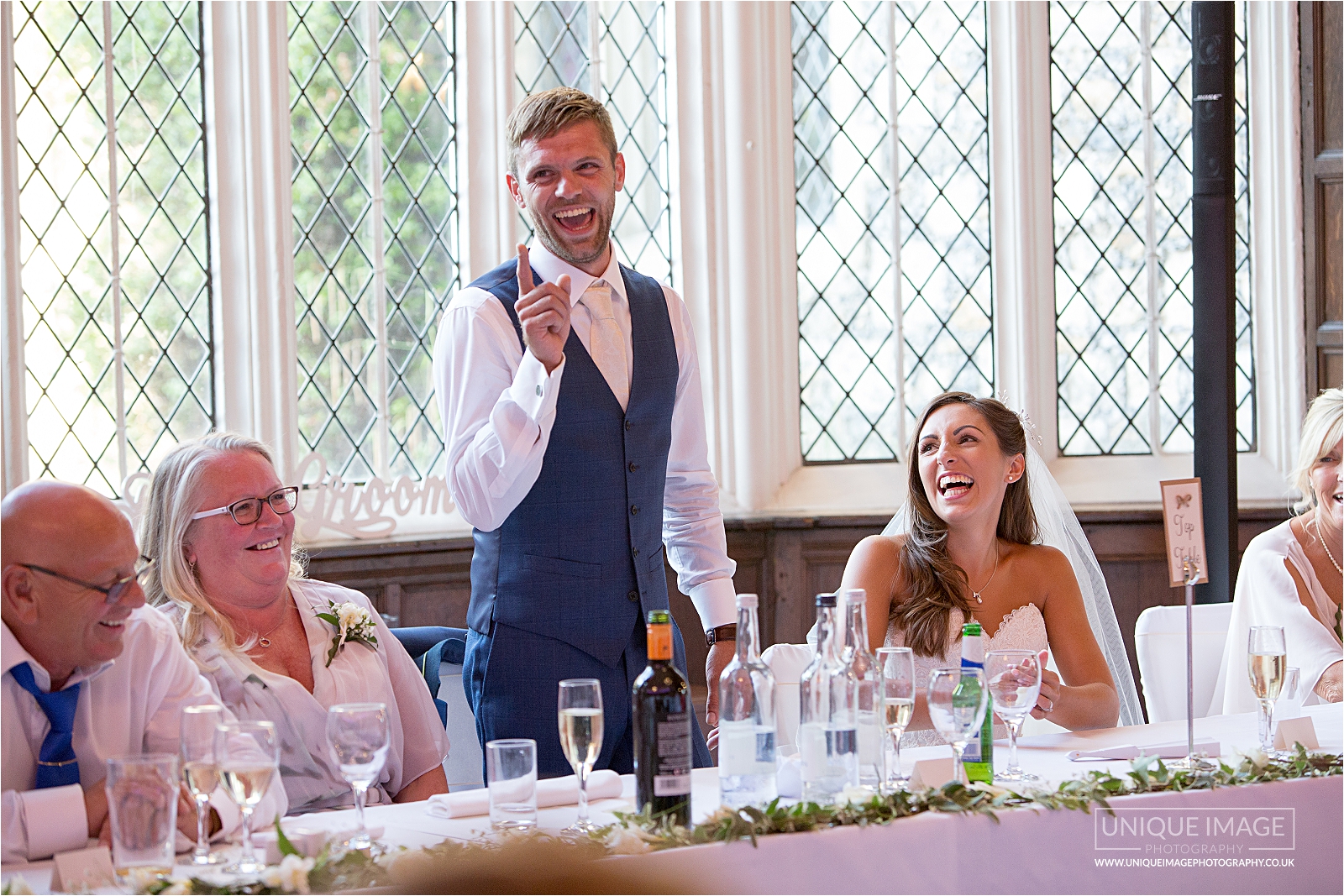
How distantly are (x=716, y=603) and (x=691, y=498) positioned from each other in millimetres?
226

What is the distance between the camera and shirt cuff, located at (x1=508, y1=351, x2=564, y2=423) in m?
2.26

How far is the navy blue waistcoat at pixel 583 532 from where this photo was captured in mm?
2439

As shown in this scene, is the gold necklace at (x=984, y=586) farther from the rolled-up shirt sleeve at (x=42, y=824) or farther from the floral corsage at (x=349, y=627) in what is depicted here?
the rolled-up shirt sleeve at (x=42, y=824)

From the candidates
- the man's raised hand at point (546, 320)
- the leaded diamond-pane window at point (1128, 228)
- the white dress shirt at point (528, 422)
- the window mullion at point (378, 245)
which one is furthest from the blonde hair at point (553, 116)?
the leaded diamond-pane window at point (1128, 228)

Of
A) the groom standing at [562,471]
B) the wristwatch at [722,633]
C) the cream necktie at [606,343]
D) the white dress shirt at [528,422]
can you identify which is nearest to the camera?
the white dress shirt at [528,422]

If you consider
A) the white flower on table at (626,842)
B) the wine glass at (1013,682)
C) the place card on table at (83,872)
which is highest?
the wine glass at (1013,682)

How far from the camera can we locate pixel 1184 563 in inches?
81.0

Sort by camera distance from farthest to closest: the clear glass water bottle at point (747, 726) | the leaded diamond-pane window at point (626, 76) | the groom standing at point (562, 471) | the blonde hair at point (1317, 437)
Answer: the leaded diamond-pane window at point (626, 76) < the blonde hair at point (1317, 437) < the groom standing at point (562, 471) < the clear glass water bottle at point (747, 726)

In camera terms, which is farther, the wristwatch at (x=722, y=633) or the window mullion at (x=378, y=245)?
the window mullion at (x=378, y=245)

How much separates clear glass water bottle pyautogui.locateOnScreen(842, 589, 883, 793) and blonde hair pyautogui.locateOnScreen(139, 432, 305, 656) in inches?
41.1

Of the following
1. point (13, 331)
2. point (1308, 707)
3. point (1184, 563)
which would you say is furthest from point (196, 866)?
point (13, 331)

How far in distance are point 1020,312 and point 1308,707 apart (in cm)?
275

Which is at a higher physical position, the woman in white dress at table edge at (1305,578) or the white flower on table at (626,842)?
the woman in white dress at table edge at (1305,578)

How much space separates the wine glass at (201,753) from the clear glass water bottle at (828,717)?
731 mm
